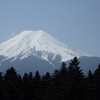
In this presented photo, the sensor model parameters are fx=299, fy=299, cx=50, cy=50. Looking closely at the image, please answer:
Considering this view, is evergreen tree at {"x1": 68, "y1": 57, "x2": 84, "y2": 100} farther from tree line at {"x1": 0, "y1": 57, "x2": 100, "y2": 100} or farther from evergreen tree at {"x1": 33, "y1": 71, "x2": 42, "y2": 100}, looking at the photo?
evergreen tree at {"x1": 33, "y1": 71, "x2": 42, "y2": 100}

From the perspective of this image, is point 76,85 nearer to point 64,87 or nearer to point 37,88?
point 64,87

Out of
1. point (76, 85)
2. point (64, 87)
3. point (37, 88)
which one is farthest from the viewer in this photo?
point (37, 88)

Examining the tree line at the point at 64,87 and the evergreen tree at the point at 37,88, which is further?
the evergreen tree at the point at 37,88

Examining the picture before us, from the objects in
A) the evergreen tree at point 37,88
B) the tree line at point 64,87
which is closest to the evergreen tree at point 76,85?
the tree line at point 64,87

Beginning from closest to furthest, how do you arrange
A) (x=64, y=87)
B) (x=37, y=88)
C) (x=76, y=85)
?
(x=76, y=85), (x=64, y=87), (x=37, y=88)

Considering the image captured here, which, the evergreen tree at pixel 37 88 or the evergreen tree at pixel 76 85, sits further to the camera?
the evergreen tree at pixel 37 88

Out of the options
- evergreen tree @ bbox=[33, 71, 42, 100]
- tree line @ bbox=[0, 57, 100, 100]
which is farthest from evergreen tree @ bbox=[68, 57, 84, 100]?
evergreen tree @ bbox=[33, 71, 42, 100]

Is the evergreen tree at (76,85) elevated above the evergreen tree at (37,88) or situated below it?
below

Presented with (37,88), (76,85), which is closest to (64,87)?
(76,85)

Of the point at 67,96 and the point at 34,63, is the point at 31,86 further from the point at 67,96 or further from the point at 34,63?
the point at 34,63

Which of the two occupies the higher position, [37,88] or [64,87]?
[37,88]

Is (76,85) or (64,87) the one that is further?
(64,87)

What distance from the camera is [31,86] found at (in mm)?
31719

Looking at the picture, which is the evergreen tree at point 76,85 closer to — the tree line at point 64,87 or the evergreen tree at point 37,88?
the tree line at point 64,87
